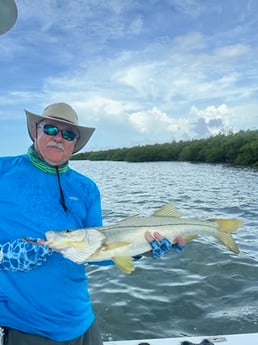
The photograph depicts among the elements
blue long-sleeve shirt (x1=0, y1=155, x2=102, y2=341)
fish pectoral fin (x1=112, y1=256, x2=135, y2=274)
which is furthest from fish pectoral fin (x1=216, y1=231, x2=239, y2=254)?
blue long-sleeve shirt (x1=0, y1=155, x2=102, y2=341)

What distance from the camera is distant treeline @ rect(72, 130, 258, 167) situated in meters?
44.8

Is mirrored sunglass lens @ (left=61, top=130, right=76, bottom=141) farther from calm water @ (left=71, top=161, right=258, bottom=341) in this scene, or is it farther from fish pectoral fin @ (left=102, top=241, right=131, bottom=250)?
calm water @ (left=71, top=161, right=258, bottom=341)

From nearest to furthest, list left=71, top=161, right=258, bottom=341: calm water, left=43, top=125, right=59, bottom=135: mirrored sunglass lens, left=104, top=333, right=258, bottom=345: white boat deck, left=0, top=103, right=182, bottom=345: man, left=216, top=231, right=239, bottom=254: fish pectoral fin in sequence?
left=0, top=103, right=182, bottom=345: man < left=43, top=125, right=59, bottom=135: mirrored sunglass lens < left=216, top=231, right=239, bottom=254: fish pectoral fin < left=104, top=333, right=258, bottom=345: white boat deck < left=71, top=161, right=258, bottom=341: calm water

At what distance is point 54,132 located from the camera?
3.04m

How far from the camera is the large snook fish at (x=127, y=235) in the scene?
8.53 feet

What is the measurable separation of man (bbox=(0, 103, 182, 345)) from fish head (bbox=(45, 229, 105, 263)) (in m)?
0.12

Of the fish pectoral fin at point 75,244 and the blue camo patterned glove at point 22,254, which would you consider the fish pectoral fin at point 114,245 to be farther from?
the blue camo patterned glove at point 22,254

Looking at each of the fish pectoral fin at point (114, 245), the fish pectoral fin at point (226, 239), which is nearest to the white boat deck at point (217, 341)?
the fish pectoral fin at point (226, 239)

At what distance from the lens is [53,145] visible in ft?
9.87

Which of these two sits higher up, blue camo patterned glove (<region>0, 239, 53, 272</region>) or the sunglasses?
the sunglasses

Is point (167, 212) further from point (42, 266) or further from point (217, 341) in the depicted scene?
point (217, 341)

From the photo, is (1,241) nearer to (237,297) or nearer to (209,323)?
(209,323)

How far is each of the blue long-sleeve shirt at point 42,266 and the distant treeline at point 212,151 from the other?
131 ft

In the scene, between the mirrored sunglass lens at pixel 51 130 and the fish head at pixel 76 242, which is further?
the mirrored sunglass lens at pixel 51 130
